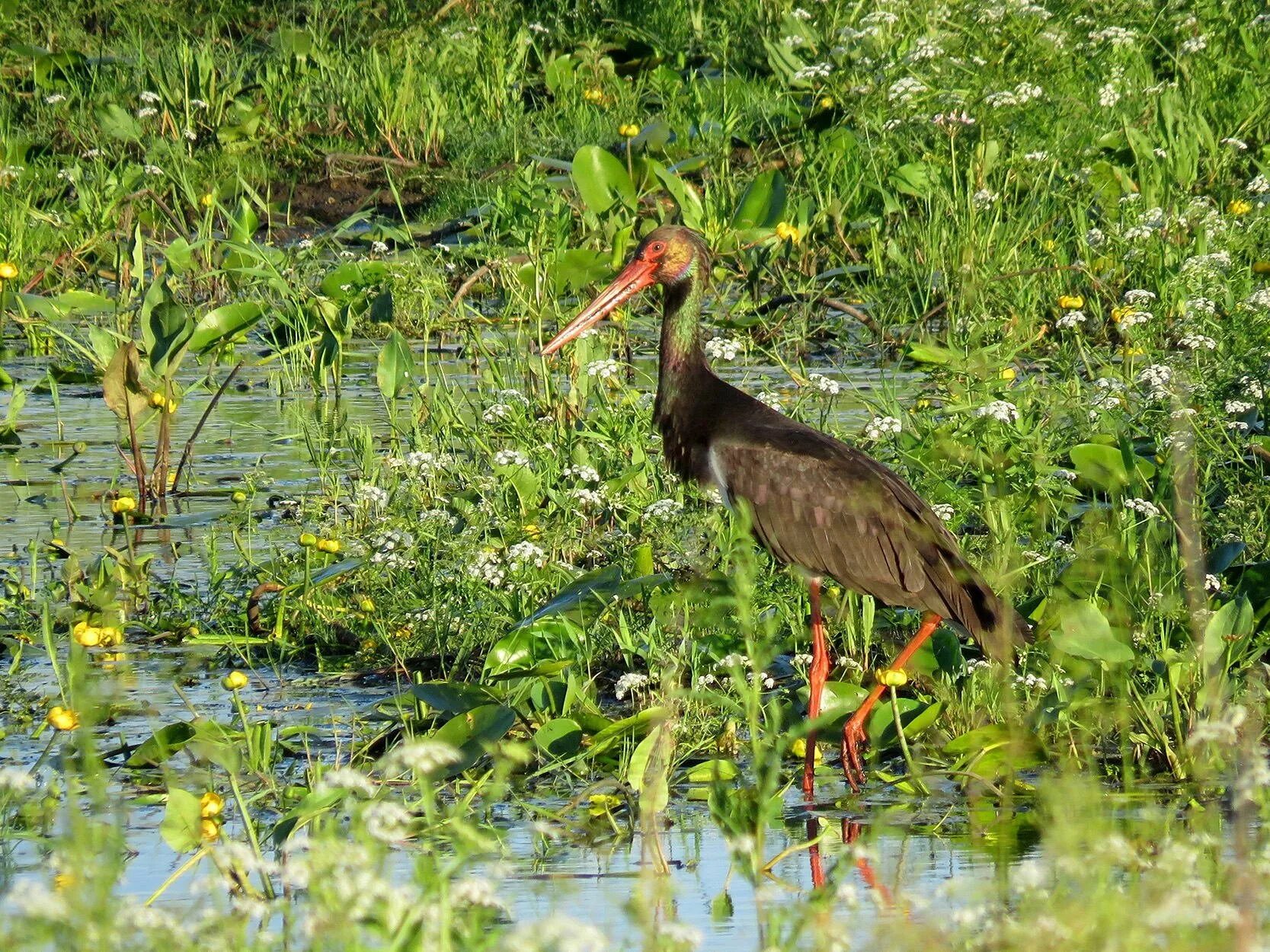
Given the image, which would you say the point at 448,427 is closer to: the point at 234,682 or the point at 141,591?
the point at 141,591

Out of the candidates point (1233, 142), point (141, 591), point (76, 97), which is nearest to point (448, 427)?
point (141, 591)

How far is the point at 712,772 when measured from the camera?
4.31 meters

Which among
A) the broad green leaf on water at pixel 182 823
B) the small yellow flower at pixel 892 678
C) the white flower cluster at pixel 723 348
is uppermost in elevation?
the white flower cluster at pixel 723 348

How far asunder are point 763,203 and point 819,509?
9.81 ft

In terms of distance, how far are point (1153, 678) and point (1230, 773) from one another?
12.1 inches

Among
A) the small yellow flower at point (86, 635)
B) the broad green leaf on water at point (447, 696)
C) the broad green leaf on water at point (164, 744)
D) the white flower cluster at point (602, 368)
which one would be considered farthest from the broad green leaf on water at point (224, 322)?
the broad green leaf on water at point (447, 696)

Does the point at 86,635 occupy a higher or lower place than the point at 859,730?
higher

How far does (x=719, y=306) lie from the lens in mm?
8078

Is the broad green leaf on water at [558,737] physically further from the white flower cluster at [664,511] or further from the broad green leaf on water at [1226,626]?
the broad green leaf on water at [1226,626]

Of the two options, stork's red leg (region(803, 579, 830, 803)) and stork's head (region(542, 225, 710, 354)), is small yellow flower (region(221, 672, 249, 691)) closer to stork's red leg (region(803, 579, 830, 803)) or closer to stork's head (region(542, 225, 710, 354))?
stork's red leg (region(803, 579, 830, 803))

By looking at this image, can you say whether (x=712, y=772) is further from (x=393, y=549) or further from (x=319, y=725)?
(x=393, y=549)

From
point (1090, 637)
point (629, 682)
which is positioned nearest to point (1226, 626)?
point (1090, 637)

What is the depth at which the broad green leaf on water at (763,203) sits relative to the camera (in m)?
7.95

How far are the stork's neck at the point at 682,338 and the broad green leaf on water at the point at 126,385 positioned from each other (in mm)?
1573
